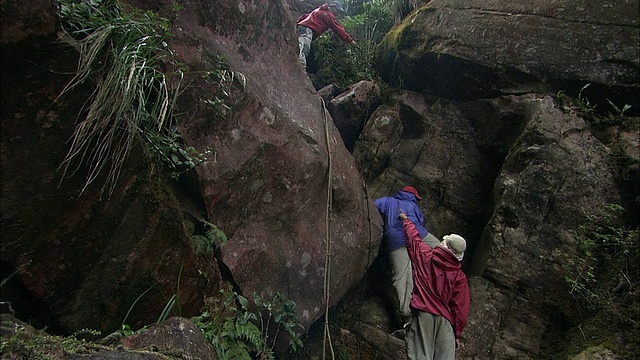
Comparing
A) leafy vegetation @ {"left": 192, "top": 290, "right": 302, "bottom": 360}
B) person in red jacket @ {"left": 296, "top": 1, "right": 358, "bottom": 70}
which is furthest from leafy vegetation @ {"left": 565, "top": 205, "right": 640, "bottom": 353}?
person in red jacket @ {"left": 296, "top": 1, "right": 358, "bottom": 70}

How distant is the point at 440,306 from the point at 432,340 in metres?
0.40

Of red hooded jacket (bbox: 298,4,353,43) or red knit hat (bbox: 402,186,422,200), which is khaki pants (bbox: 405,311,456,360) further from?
red hooded jacket (bbox: 298,4,353,43)

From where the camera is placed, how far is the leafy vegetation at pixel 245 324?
130 inches

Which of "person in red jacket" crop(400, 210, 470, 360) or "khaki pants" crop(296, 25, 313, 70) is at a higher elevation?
"khaki pants" crop(296, 25, 313, 70)

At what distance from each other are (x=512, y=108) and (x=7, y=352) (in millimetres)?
6953

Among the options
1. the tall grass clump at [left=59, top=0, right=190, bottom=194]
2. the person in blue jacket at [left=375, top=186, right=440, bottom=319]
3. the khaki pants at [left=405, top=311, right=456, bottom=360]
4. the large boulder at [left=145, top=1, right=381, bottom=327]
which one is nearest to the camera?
the tall grass clump at [left=59, top=0, right=190, bottom=194]

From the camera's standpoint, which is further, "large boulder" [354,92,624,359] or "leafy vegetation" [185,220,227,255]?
"large boulder" [354,92,624,359]

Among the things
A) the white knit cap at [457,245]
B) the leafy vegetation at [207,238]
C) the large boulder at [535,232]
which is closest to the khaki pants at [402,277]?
the large boulder at [535,232]

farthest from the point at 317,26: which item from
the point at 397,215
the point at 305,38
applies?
the point at 397,215

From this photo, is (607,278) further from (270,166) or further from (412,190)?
(270,166)

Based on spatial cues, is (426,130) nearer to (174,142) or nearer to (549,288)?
(549,288)

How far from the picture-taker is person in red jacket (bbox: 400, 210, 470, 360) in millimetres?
4367

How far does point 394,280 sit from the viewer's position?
5.53 metres

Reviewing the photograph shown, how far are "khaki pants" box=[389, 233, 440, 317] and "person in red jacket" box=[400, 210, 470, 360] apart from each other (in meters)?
0.76
